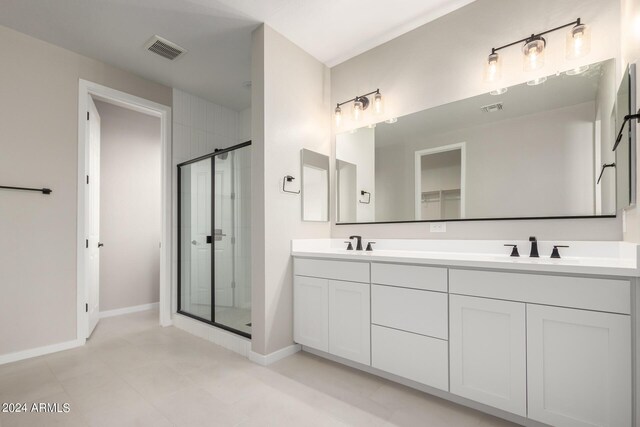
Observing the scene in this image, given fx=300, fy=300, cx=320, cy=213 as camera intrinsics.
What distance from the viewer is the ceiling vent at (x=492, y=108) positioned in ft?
6.79

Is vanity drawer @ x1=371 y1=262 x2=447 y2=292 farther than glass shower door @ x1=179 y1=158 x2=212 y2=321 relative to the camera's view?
No

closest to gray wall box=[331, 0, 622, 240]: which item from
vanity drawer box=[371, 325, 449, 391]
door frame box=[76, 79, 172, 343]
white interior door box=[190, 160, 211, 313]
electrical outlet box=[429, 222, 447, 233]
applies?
electrical outlet box=[429, 222, 447, 233]

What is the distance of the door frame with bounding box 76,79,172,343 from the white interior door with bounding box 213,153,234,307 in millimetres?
685

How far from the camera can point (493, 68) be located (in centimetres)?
203

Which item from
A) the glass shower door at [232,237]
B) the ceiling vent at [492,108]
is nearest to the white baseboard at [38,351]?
the glass shower door at [232,237]

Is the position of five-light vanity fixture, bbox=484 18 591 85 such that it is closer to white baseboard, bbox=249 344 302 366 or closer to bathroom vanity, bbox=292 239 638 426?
bathroom vanity, bbox=292 239 638 426

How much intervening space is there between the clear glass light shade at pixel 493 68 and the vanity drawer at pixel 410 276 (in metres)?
1.36

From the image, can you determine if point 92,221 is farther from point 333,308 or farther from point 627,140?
point 627,140

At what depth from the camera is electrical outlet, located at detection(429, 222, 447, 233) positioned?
2.28 metres

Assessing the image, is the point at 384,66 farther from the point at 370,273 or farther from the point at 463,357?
the point at 463,357

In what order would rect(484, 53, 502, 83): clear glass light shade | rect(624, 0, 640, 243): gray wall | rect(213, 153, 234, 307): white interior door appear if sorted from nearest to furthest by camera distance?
rect(624, 0, 640, 243): gray wall → rect(484, 53, 502, 83): clear glass light shade → rect(213, 153, 234, 307): white interior door

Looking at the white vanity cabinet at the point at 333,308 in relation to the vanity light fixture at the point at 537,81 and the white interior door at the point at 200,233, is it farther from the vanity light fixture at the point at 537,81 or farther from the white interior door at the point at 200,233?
the vanity light fixture at the point at 537,81

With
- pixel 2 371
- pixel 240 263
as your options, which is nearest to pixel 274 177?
pixel 240 263

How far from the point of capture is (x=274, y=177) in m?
2.45
